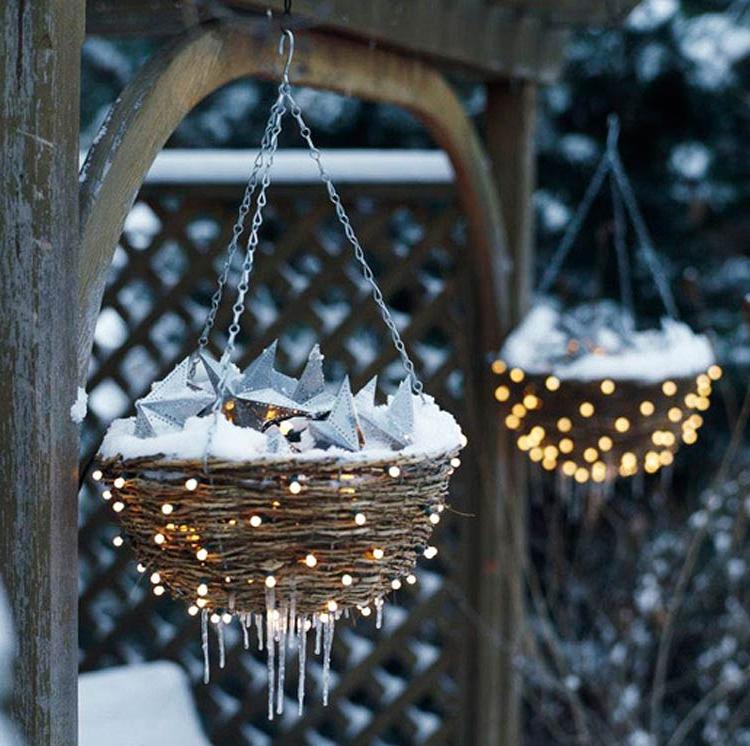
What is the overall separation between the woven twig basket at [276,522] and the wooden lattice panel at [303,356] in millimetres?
1834

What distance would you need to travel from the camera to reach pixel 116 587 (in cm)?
362

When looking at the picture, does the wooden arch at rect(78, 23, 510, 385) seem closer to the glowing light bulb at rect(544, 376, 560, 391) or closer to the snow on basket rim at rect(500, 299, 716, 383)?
the snow on basket rim at rect(500, 299, 716, 383)

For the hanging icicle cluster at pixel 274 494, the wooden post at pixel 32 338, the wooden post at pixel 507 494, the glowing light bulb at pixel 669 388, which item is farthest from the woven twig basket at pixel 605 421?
the wooden post at pixel 32 338

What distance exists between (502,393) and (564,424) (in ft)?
0.68

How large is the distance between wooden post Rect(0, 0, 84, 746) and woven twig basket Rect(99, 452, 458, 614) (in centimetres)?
9

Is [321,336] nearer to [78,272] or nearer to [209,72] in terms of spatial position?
[209,72]

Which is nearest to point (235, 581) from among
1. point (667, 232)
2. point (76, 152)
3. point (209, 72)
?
point (76, 152)

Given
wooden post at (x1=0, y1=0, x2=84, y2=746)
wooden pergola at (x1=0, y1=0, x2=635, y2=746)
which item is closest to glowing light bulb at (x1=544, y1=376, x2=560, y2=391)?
wooden pergola at (x1=0, y1=0, x2=635, y2=746)

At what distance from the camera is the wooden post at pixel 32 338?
162cm

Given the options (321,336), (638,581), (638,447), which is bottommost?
(638,581)

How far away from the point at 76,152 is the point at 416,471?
20.7 inches

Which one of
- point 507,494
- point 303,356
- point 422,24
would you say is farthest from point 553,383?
point 303,356

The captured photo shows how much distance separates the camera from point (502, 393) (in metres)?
3.08

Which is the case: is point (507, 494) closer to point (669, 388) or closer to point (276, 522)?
point (669, 388)
